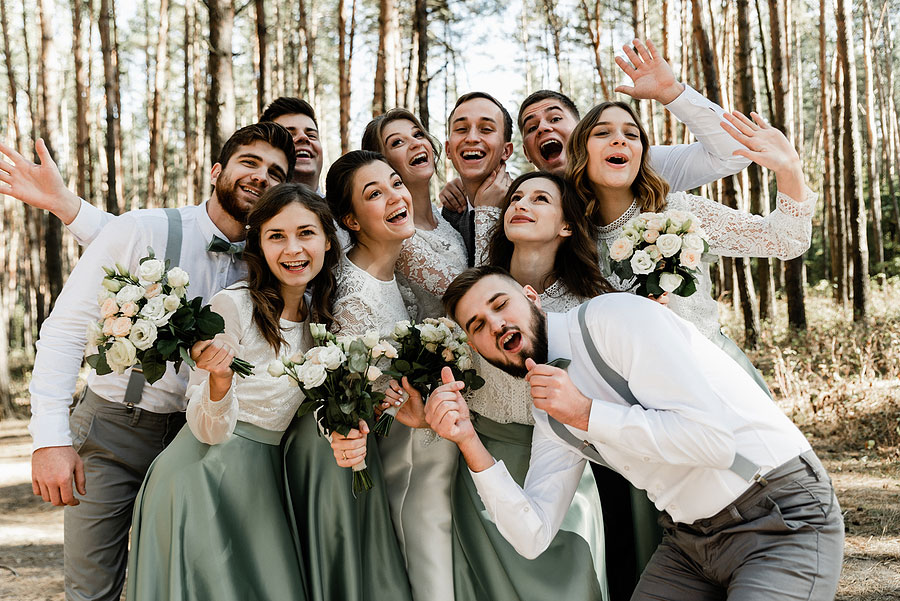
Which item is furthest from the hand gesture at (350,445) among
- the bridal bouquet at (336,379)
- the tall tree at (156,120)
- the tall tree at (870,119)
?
the tall tree at (870,119)

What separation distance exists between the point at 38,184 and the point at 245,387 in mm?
1533

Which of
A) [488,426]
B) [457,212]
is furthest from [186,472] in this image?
[457,212]

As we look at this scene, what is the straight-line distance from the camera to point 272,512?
319 centimetres

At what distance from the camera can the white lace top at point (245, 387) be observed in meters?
2.99

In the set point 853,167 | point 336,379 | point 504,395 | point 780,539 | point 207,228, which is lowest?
point 780,539

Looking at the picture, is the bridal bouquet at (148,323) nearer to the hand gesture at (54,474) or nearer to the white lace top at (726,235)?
the hand gesture at (54,474)

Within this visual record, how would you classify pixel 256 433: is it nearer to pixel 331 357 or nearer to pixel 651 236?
pixel 331 357

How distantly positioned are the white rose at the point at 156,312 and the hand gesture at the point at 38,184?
52.3 inches

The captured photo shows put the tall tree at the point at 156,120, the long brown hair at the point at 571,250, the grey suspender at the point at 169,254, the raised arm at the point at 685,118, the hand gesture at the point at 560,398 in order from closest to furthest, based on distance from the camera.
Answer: the hand gesture at the point at 560,398 → the grey suspender at the point at 169,254 → the long brown hair at the point at 571,250 → the raised arm at the point at 685,118 → the tall tree at the point at 156,120

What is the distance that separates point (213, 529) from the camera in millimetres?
3029

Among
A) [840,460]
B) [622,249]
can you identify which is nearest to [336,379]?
[622,249]

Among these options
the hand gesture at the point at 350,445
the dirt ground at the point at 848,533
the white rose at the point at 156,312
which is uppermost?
the white rose at the point at 156,312

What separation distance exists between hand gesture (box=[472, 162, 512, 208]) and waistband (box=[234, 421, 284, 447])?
179cm

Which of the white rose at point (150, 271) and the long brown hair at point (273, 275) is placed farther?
the long brown hair at point (273, 275)
